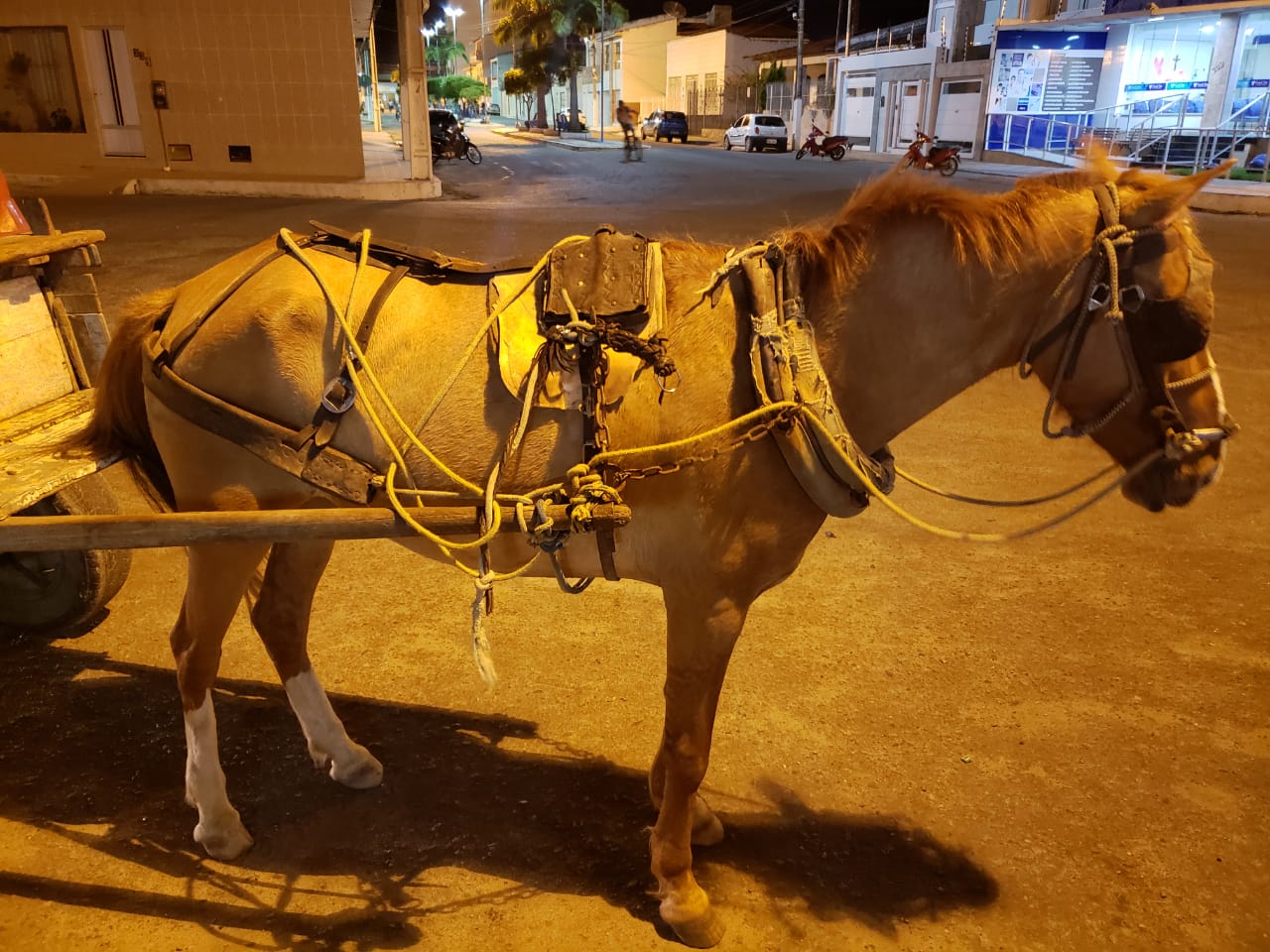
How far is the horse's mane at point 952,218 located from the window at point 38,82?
69.2 ft

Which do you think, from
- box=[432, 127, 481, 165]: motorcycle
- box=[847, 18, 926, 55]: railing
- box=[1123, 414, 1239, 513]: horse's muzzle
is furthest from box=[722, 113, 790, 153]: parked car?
box=[1123, 414, 1239, 513]: horse's muzzle

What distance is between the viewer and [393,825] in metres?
2.78

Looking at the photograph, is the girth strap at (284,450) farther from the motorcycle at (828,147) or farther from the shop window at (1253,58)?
the motorcycle at (828,147)

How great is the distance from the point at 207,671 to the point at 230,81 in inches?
708

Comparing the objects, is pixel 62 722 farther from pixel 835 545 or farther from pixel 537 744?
pixel 835 545

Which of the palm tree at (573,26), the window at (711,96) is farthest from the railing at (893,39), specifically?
the palm tree at (573,26)

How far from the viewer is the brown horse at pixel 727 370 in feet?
6.48

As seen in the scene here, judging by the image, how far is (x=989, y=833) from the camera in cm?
272

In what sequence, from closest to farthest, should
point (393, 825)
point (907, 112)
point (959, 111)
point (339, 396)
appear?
point (339, 396)
point (393, 825)
point (959, 111)
point (907, 112)

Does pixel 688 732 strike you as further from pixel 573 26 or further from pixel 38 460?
pixel 573 26

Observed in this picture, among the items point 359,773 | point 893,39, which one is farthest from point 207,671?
point 893,39

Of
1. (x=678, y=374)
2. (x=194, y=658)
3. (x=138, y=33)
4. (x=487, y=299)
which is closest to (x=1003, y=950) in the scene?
(x=678, y=374)

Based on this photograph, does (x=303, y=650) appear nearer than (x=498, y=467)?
No

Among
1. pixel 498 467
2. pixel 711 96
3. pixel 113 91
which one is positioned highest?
pixel 711 96
